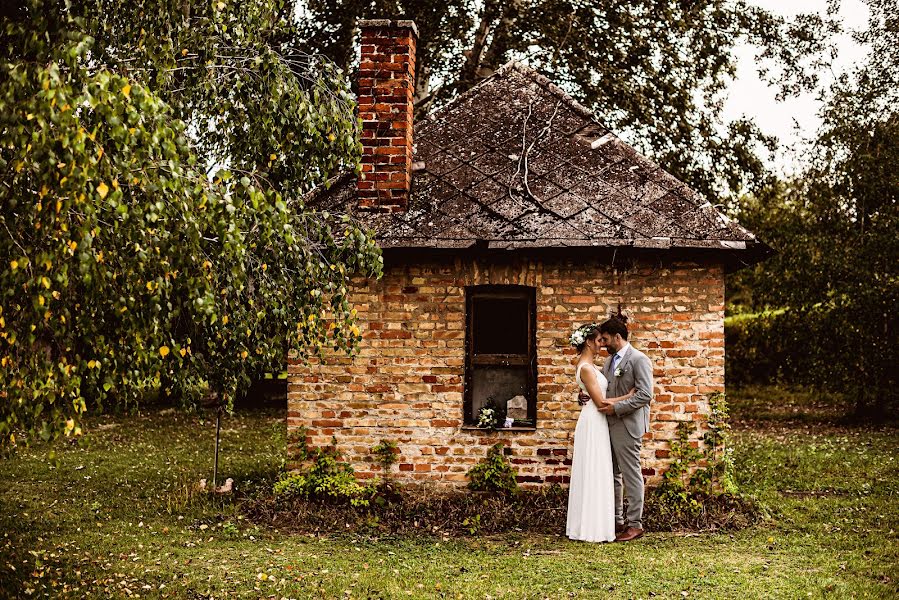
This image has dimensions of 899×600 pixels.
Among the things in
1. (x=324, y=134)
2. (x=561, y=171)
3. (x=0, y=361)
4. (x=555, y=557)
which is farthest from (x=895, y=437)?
(x=0, y=361)

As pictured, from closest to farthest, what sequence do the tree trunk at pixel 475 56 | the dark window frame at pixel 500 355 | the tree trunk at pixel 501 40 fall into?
the dark window frame at pixel 500 355 → the tree trunk at pixel 501 40 → the tree trunk at pixel 475 56

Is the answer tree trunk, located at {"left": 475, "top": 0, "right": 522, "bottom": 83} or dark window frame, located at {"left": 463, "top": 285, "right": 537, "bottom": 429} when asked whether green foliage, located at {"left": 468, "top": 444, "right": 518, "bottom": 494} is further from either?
tree trunk, located at {"left": 475, "top": 0, "right": 522, "bottom": 83}

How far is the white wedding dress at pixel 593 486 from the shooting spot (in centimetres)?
798

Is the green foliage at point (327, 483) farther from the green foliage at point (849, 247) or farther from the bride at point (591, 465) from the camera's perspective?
the green foliage at point (849, 247)

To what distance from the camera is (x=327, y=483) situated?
29.9ft

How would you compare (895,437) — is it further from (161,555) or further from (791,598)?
(161,555)

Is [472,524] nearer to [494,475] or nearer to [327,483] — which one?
[494,475]

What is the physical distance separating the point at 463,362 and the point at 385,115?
2.90 metres

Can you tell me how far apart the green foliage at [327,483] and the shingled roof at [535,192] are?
2.47 meters

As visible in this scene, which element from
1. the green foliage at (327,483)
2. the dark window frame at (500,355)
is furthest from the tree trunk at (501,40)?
the green foliage at (327,483)

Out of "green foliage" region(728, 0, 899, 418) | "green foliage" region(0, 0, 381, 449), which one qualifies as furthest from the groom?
"green foliage" region(728, 0, 899, 418)

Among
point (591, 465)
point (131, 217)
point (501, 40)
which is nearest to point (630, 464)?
point (591, 465)

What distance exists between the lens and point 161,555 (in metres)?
7.62

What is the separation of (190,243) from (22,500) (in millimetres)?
7885
